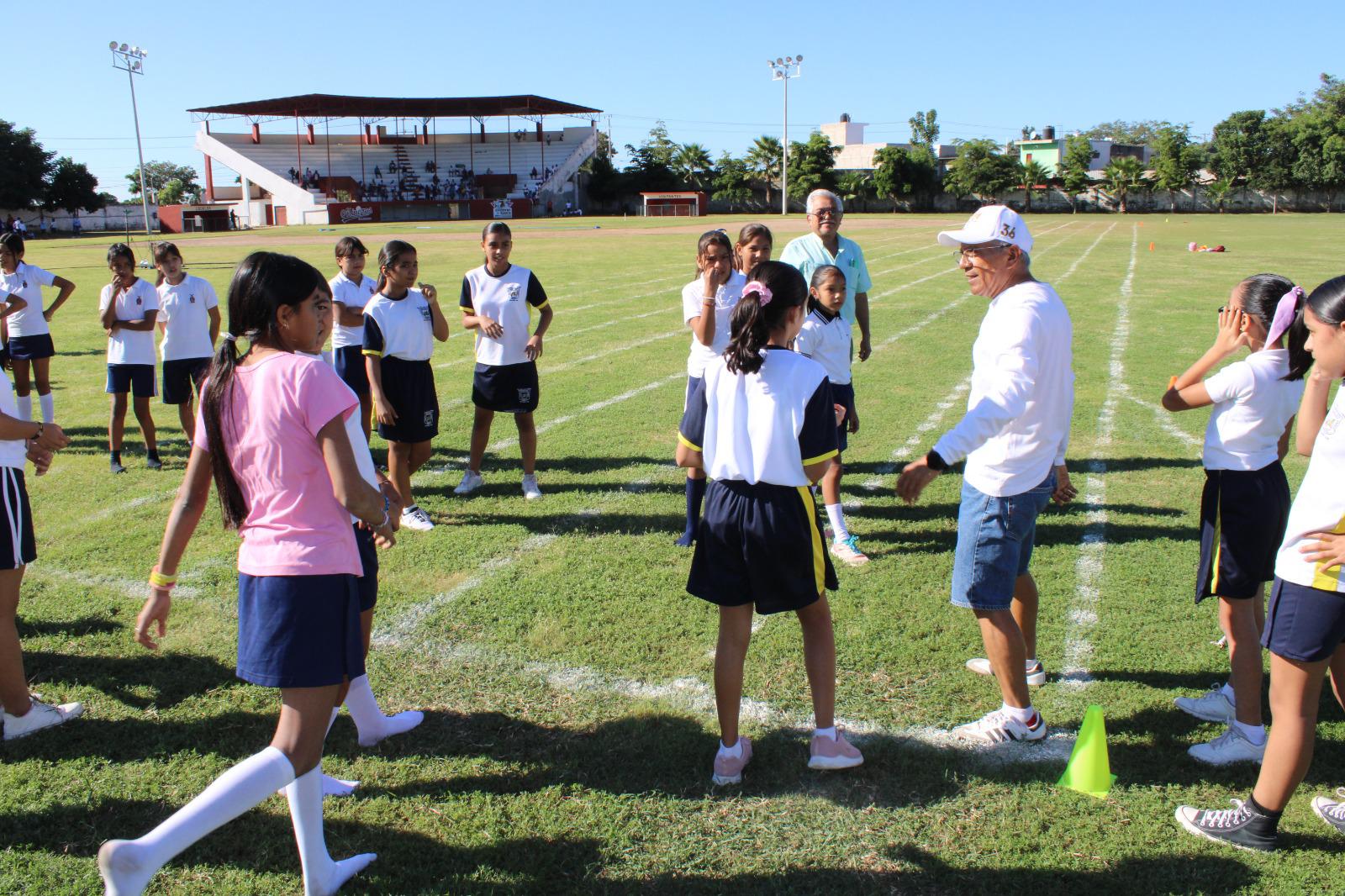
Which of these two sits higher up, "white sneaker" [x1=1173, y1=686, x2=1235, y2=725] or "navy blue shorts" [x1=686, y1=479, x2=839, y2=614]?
"navy blue shorts" [x1=686, y1=479, x2=839, y2=614]

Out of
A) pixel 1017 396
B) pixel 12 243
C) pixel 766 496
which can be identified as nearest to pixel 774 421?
pixel 766 496

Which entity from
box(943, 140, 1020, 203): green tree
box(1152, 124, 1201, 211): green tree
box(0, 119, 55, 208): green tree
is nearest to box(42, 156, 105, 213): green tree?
box(0, 119, 55, 208): green tree

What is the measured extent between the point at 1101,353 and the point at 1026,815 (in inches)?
414

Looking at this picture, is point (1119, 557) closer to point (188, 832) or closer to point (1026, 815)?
point (1026, 815)

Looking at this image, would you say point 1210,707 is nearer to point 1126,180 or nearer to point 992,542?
point 992,542

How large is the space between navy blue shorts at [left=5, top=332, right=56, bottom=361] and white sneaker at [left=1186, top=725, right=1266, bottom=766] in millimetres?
10105

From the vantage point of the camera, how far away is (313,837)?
2.79 m

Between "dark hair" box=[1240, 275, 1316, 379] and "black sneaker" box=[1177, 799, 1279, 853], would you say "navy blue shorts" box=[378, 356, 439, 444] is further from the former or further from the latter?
"black sneaker" box=[1177, 799, 1279, 853]

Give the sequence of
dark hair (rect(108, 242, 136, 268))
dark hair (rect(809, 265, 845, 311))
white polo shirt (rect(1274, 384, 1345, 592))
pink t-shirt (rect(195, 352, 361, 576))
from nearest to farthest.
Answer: pink t-shirt (rect(195, 352, 361, 576))
white polo shirt (rect(1274, 384, 1345, 592))
dark hair (rect(809, 265, 845, 311))
dark hair (rect(108, 242, 136, 268))

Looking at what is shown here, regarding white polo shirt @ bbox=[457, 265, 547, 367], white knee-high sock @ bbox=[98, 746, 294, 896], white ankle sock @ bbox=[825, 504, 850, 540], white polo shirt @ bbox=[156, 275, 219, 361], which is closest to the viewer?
white knee-high sock @ bbox=[98, 746, 294, 896]

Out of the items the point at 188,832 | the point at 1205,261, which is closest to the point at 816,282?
the point at 188,832

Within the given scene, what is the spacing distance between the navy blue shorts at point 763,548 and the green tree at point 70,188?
8644cm

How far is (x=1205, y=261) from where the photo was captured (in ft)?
85.0

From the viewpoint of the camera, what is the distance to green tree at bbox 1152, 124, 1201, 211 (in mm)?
78875
